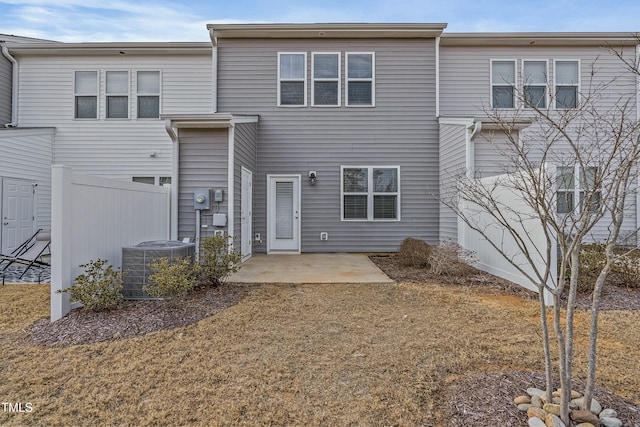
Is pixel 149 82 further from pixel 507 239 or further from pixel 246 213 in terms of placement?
pixel 507 239

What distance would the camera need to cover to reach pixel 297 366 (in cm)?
264

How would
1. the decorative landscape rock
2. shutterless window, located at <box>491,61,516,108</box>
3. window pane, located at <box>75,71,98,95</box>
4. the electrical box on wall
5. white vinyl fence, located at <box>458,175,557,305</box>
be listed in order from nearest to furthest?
1. the decorative landscape rock
2. white vinyl fence, located at <box>458,175,557,305</box>
3. the electrical box on wall
4. shutterless window, located at <box>491,61,516,108</box>
5. window pane, located at <box>75,71,98,95</box>

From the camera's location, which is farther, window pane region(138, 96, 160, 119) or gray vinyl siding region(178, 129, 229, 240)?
window pane region(138, 96, 160, 119)

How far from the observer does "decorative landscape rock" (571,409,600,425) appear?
1.81 metres

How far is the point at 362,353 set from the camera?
9.45 feet

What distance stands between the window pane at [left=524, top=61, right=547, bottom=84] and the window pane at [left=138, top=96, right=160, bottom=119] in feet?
32.4

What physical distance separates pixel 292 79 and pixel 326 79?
880 mm

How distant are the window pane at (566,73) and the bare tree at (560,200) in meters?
0.37

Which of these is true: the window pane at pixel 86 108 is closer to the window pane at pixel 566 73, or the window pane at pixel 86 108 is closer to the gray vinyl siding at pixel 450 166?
the gray vinyl siding at pixel 450 166

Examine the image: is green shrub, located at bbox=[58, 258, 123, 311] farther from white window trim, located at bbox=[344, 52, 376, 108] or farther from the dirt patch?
white window trim, located at bbox=[344, 52, 376, 108]

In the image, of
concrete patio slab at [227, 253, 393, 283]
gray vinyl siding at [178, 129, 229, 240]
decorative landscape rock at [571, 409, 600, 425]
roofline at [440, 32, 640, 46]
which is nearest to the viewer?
decorative landscape rock at [571, 409, 600, 425]

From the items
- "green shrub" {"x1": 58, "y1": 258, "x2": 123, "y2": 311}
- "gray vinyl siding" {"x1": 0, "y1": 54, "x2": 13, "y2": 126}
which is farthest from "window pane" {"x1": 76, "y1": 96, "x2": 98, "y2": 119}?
"green shrub" {"x1": 58, "y1": 258, "x2": 123, "y2": 311}

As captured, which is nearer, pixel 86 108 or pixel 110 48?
pixel 110 48

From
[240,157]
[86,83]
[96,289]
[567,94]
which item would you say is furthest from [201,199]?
[567,94]
